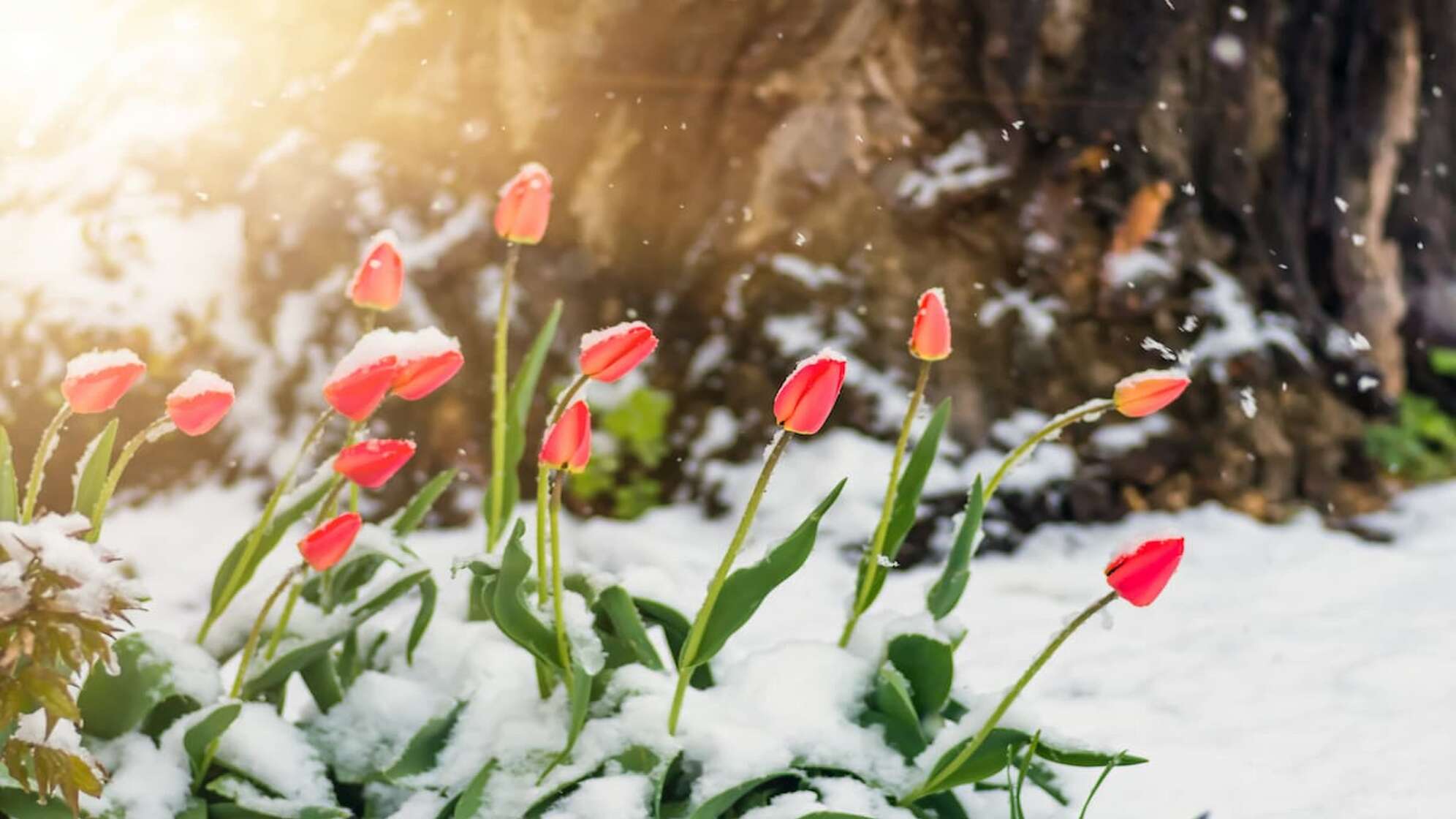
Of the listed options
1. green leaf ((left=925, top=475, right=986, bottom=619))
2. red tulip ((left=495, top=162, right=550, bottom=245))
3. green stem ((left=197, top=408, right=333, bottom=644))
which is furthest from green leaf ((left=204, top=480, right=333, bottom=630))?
green leaf ((left=925, top=475, right=986, bottom=619))

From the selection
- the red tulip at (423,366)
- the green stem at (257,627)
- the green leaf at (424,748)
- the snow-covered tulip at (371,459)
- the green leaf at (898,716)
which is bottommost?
the green leaf at (898,716)

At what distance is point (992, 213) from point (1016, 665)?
3.83ft

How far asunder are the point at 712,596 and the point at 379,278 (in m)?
0.48

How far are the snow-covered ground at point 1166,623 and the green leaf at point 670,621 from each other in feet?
0.06

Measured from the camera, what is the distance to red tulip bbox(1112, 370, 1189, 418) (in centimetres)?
131

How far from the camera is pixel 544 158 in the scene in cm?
292

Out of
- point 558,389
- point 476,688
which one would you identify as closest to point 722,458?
point 558,389

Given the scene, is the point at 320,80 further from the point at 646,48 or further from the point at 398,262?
the point at 398,262

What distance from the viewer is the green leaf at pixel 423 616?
154 centimetres

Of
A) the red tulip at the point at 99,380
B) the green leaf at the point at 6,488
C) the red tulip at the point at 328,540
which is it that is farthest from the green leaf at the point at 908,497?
the green leaf at the point at 6,488

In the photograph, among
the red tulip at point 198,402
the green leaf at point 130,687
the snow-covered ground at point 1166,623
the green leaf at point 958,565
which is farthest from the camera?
the snow-covered ground at point 1166,623

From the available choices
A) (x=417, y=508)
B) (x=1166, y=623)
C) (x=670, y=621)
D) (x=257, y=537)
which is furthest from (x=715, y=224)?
(x=257, y=537)

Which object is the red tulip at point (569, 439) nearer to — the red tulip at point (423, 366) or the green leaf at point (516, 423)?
the red tulip at point (423, 366)

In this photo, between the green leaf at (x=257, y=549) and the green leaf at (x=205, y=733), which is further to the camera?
the green leaf at (x=257, y=549)
